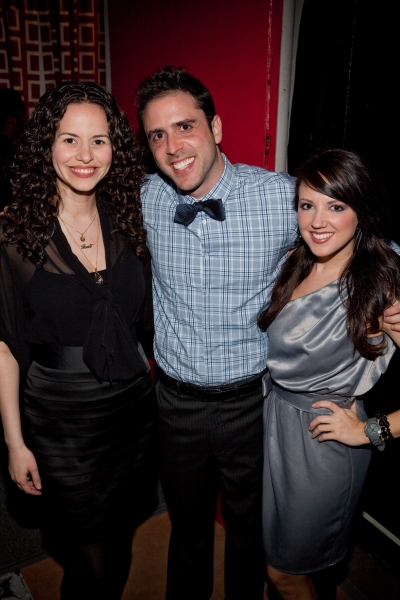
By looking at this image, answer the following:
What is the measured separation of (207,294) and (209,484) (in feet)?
2.72

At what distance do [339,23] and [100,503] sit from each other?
1966 millimetres

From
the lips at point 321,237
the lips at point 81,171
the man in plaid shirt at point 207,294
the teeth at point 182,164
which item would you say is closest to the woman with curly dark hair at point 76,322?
the lips at point 81,171

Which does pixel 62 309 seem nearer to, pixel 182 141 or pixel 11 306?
pixel 11 306

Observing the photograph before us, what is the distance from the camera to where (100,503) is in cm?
188

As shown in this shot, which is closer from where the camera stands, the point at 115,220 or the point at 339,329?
the point at 339,329

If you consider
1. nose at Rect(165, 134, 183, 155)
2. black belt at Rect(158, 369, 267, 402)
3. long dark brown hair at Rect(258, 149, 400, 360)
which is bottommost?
black belt at Rect(158, 369, 267, 402)

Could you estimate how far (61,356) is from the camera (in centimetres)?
178

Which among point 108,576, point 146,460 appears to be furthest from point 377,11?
point 108,576

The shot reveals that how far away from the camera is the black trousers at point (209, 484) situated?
1965 millimetres

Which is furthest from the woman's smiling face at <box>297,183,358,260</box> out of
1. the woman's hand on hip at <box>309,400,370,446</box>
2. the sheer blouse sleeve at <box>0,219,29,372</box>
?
the sheer blouse sleeve at <box>0,219,29,372</box>

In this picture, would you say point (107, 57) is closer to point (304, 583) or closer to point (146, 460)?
point (146, 460)

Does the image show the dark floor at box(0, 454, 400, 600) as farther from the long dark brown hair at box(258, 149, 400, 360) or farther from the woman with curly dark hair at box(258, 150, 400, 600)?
the long dark brown hair at box(258, 149, 400, 360)

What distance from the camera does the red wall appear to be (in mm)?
1996

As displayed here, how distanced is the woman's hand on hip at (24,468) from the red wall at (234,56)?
1.50 metres
